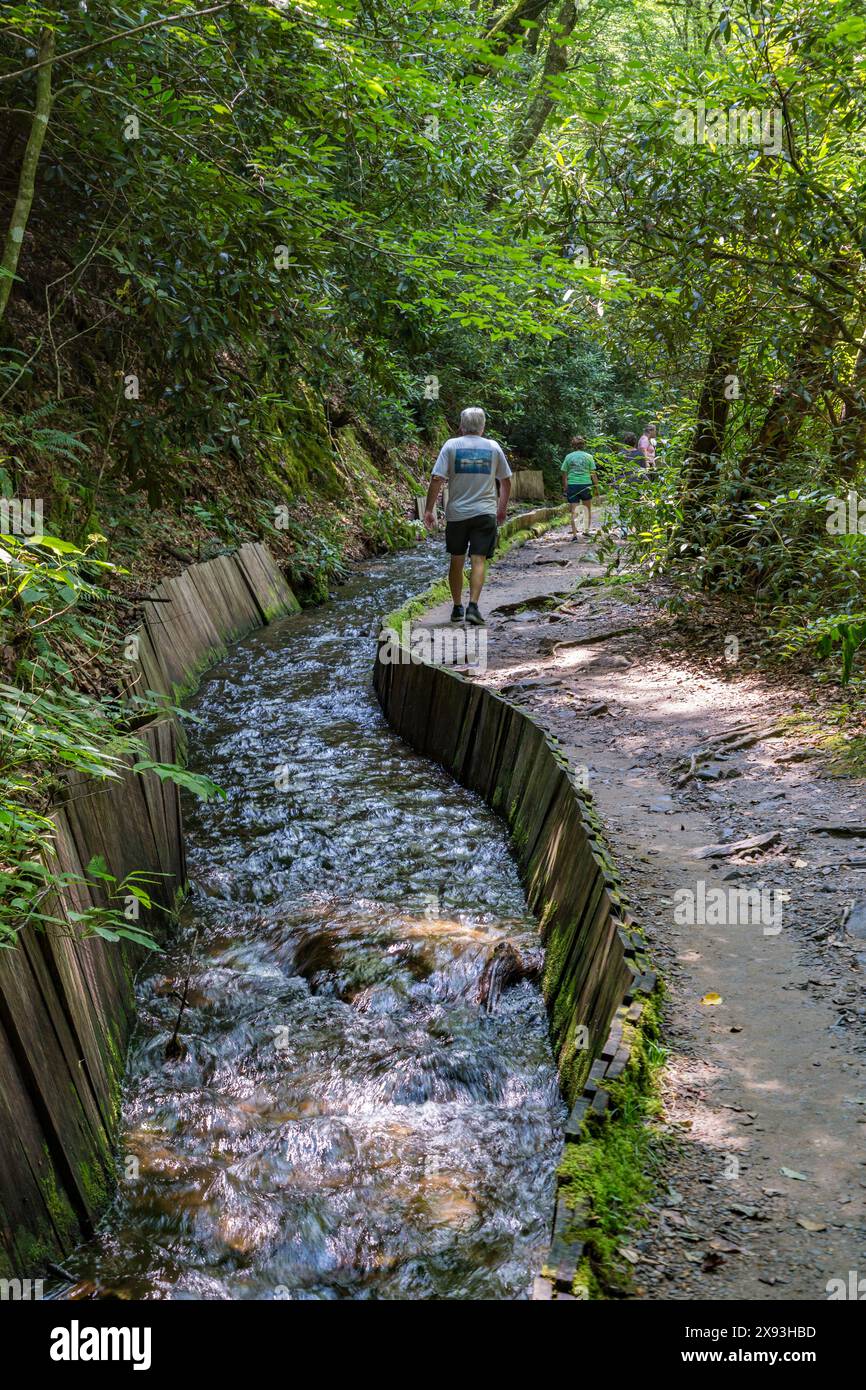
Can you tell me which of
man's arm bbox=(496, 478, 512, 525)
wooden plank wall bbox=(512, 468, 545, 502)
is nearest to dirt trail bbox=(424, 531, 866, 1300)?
man's arm bbox=(496, 478, 512, 525)

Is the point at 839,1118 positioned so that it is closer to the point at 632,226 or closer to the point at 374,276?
the point at 632,226

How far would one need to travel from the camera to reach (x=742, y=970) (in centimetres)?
400

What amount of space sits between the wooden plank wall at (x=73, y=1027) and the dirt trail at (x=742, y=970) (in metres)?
1.92

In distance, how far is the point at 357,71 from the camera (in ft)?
25.6

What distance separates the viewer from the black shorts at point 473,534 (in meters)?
9.92

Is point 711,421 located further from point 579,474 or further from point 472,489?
point 579,474

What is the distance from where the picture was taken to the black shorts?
992 cm

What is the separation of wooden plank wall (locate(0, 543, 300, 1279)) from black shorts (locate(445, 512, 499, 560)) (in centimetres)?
488

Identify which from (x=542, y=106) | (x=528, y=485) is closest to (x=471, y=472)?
(x=542, y=106)

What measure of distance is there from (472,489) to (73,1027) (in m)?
7.03

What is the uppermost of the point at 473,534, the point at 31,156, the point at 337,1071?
the point at 31,156

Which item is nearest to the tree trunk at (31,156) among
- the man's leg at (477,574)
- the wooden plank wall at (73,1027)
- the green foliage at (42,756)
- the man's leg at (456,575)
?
the green foliage at (42,756)

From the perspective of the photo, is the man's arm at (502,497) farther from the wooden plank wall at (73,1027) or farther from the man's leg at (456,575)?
the wooden plank wall at (73,1027)

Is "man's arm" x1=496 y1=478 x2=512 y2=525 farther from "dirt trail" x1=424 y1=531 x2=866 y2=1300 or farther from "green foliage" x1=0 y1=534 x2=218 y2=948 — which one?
"green foliage" x1=0 y1=534 x2=218 y2=948
